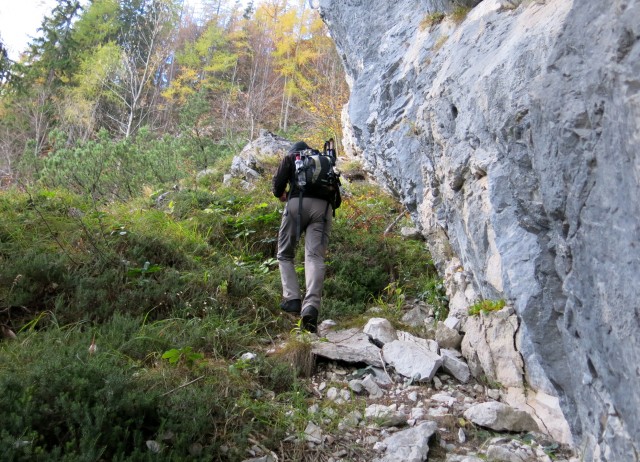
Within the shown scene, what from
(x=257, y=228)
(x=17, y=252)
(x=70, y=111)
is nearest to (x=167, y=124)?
(x=70, y=111)

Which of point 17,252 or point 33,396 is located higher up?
point 17,252

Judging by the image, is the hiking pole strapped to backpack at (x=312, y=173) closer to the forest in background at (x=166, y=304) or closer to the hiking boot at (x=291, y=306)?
the hiking boot at (x=291, y=306)

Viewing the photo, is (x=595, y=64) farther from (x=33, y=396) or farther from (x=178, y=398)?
(x=33, y=396)

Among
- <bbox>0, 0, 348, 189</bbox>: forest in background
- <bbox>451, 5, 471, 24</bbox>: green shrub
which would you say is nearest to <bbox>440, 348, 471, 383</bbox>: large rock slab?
<bbox>451, 5, 471, 24</bbox>: green shrub

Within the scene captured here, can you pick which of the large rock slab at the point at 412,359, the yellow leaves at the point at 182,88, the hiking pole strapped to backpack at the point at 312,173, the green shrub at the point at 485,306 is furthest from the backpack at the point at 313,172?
the yellow leaves at the point at 182,88

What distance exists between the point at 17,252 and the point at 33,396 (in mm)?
2917

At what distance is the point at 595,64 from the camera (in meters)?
1.94

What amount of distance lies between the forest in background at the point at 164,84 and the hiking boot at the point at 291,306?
7.05 metres

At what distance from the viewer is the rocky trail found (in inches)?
122

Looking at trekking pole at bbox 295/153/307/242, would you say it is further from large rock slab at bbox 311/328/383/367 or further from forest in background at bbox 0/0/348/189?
forest in background at bbox 0/0/348/189

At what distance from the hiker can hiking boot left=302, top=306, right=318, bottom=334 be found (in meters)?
0.33

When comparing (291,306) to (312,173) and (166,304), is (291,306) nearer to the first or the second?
(166,304)

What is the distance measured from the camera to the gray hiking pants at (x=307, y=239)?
554cm

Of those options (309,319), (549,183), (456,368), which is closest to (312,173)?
(309,319)
